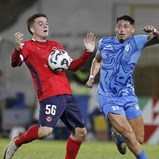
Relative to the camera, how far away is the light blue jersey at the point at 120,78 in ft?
46.3

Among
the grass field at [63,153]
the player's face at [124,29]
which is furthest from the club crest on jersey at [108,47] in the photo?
the grass field at [63,153]

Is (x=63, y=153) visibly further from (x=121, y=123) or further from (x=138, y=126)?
(x=121, y=123)

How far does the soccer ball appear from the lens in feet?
44.1

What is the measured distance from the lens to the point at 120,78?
14.2 metres

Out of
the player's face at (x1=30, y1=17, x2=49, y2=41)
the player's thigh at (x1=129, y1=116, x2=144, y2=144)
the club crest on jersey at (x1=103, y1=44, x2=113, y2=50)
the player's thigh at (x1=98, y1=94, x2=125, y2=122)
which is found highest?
the player's face at (x1=30, y1=17, x2=49, y2=41)

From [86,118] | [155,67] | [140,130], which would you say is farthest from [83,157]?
[155,67]

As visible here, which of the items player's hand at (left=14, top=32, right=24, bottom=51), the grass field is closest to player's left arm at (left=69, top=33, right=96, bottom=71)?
player's hand at (left=14, top=32, right=24, bottom=51)

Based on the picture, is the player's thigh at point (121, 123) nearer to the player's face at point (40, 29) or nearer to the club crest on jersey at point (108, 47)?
the club crest on jersey at point (108, 47)

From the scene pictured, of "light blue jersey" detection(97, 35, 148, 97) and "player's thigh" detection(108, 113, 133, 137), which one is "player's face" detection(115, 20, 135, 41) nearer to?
"light blue jersey" detection(97, 35, 148, 97)

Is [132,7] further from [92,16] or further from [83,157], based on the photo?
[83,157]

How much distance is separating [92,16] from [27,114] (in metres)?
4.29

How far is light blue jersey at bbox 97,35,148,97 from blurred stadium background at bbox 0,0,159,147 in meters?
11.2

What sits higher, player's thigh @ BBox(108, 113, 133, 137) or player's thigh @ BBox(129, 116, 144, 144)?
player's thigh @ BBox(108, 113, 133, 137)

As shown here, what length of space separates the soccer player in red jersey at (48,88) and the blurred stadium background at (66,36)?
1190 cm
